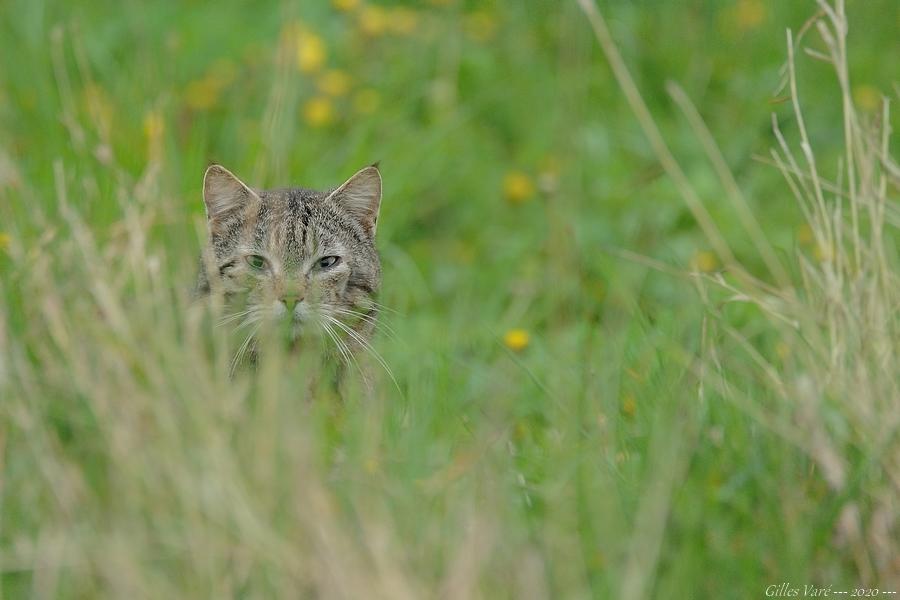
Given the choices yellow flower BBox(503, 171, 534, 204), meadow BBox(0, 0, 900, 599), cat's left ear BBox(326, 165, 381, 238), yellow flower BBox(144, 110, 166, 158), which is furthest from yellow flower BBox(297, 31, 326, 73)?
cat's left ear BBox(326, 165, 381, 238)

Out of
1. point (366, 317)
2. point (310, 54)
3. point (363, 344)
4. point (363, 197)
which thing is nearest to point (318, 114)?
point (310, 54)

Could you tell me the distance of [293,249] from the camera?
12.4ft

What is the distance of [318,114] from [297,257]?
2044 mm

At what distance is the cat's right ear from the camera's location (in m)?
3.72

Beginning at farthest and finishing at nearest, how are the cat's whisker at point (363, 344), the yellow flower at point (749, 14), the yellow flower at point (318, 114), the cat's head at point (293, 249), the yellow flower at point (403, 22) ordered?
the yellow flower at point (749, 14) < the yellow flower at point (403, 22) < the yellow flower at point (318, 114) < the cat's head at point (293, 249) < the cat's whisker at point (363, 344)

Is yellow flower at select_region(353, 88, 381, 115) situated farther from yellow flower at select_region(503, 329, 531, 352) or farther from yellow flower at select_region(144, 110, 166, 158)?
yellow flower at select_region(503, 329, 531, 352)

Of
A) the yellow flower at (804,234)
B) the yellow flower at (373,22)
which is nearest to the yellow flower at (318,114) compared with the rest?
the yellow flower at (373,22)

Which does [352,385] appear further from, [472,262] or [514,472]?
[472,262]

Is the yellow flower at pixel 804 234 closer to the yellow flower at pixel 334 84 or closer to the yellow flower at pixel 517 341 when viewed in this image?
the yellow flower at pixel 517 341

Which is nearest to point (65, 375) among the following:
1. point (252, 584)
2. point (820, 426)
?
point (252, 584)

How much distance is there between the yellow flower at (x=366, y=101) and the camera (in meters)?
5.78

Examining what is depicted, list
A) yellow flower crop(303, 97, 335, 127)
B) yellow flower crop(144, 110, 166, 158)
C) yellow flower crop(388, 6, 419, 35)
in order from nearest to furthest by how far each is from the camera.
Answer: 1. yellow flower crop(144, 110, 166, 158)
2. yellow flower crop(303, 97, 335, 127)
3. yellow flower crop(388, 6, 419, 35)

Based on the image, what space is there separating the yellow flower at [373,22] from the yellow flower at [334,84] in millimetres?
297

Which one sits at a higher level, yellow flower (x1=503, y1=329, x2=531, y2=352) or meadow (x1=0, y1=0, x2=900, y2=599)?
meadow (x1=0, y1=0, x2=900, y2=599)
